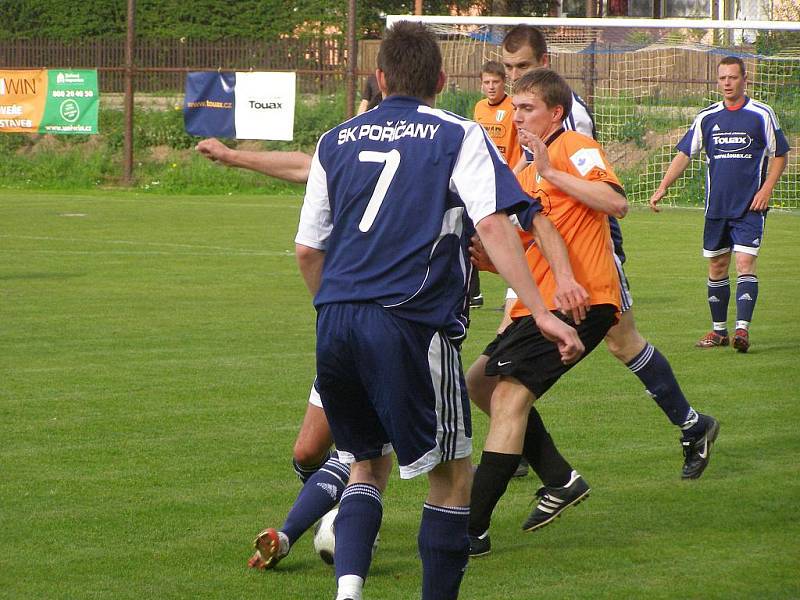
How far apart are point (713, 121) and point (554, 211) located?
232 inches

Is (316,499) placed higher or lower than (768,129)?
lower

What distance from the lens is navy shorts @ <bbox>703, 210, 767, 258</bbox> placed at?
10.6m

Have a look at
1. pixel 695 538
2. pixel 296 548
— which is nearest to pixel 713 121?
pixel 695 538

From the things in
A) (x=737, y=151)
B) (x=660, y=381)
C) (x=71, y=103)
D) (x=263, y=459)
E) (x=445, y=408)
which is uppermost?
(x=71, y=103)

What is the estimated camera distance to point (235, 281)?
13.9 metres

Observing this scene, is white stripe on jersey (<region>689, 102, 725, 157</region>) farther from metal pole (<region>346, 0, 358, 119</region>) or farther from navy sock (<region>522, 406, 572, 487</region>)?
metal pole (<region>346, 0, 358, 119</region>)

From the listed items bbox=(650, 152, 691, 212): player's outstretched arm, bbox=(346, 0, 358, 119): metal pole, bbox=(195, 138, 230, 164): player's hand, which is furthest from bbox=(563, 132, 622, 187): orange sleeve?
bbox=(346, 0, 358, 119): metal pole

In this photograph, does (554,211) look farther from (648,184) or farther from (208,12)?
(208,12)

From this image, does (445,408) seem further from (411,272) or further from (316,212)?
(316,212)

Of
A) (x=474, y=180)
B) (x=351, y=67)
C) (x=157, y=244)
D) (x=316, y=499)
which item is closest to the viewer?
(x=474, y=180)

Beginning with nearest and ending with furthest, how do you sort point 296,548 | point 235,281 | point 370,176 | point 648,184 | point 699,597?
point 370,176, point 699,597, point 296,548, point 235,281, point 648,184

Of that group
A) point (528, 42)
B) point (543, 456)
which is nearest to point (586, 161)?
point (528, 42)

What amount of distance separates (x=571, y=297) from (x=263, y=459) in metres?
2.31

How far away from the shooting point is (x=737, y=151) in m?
10.9
